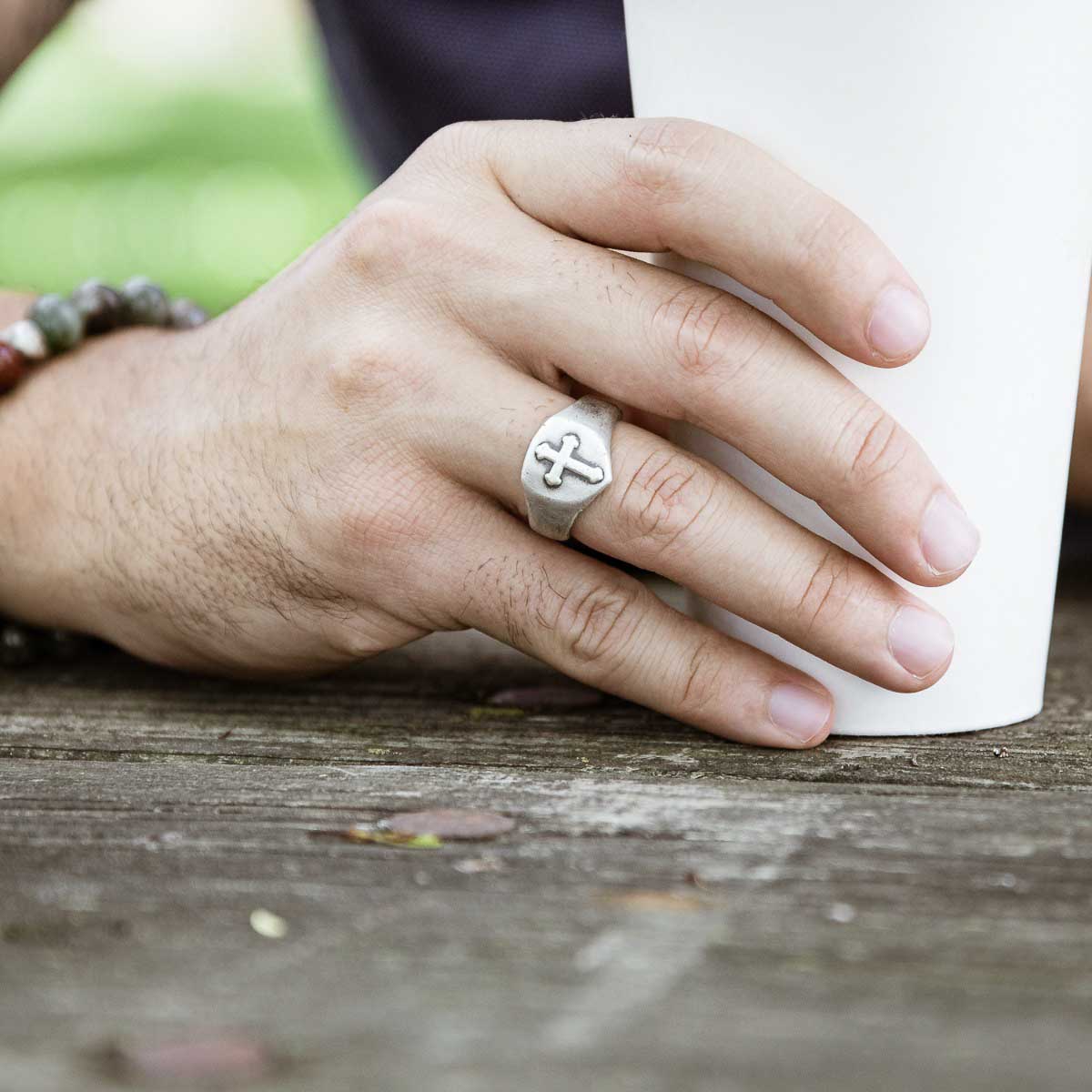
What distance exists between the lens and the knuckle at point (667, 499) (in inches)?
29.4

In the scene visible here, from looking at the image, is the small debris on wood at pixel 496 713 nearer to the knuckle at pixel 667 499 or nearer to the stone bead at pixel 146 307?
the knuckle at pixel 667 499

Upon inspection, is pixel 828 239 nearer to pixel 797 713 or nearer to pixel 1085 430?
pixel 797 713

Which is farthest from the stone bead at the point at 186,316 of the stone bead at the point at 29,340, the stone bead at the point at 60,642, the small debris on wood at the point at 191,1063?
the small debris on wood at the point at 191,1063

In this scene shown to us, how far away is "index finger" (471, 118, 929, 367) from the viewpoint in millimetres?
666

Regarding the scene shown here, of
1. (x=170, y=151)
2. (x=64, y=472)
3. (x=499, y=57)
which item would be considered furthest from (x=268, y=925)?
(x=170, y=151)

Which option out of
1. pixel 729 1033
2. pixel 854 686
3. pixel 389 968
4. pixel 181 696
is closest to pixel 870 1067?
pixel 729 1033

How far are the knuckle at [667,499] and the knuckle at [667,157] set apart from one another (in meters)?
0.15

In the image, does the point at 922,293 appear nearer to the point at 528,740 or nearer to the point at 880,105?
the point at 880,105

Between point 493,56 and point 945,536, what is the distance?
1.28 metres

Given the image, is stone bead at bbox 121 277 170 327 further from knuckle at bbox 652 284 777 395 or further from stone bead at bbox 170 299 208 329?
knuckle at bbox 652 284 777 395

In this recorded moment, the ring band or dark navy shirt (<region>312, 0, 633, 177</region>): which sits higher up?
dark navy shirt (<region>312, 0, 633, 177</region>)

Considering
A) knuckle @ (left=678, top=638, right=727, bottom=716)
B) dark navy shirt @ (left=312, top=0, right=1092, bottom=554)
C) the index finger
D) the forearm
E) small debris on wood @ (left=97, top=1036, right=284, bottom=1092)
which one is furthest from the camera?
dark navy shirt @ (left=312, top=0, right=1092, bottom=554)

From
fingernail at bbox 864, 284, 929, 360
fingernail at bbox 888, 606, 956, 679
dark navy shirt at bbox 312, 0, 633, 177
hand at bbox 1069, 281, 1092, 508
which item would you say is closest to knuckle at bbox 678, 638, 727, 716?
fingernail at bbox 888, 606, 956, 679

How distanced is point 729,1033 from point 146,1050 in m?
0.18
